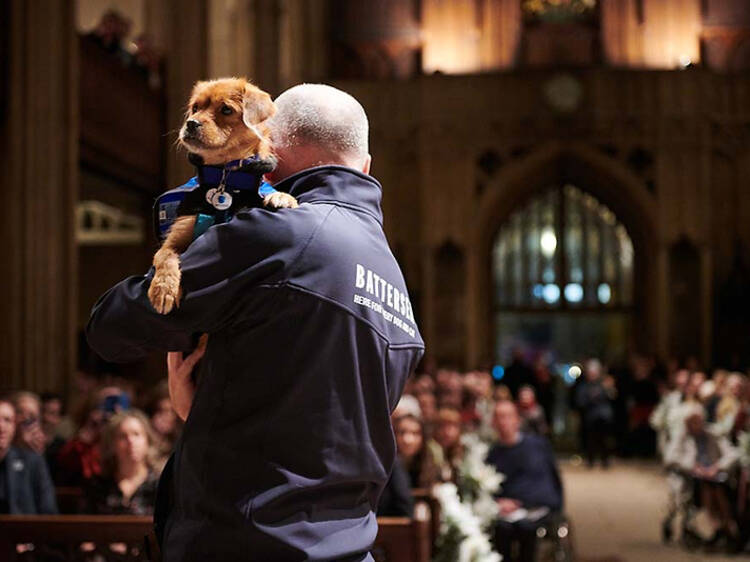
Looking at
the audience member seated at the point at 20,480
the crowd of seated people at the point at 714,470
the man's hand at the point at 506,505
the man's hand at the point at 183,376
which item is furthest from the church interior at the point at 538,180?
the man's hand at the point at 183,376

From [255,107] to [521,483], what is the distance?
21.6 feet

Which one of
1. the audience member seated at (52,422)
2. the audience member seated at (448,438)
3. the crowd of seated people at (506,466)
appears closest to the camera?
the crowd of seated people at (506,466)

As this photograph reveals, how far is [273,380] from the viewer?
214 centimetres

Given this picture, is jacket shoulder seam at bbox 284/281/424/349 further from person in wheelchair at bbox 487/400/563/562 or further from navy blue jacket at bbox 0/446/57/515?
person in wheelchair at bbox 487/400/563/562

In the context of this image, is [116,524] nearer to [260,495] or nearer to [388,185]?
[260,495]

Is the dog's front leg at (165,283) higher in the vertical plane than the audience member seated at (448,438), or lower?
higher

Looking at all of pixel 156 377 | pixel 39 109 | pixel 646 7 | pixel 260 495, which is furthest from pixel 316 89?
pixel 646 7

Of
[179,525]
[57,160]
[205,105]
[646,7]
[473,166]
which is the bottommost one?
[179,525]

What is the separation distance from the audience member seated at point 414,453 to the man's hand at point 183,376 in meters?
4.89

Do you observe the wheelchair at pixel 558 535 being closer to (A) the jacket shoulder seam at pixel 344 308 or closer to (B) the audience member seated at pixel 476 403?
(B) the audience member seated at pixel 476 403

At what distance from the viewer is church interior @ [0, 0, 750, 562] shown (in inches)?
701

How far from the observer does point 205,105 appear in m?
2.36

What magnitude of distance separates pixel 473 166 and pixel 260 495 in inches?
801

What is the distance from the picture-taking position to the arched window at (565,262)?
75.8 feet
